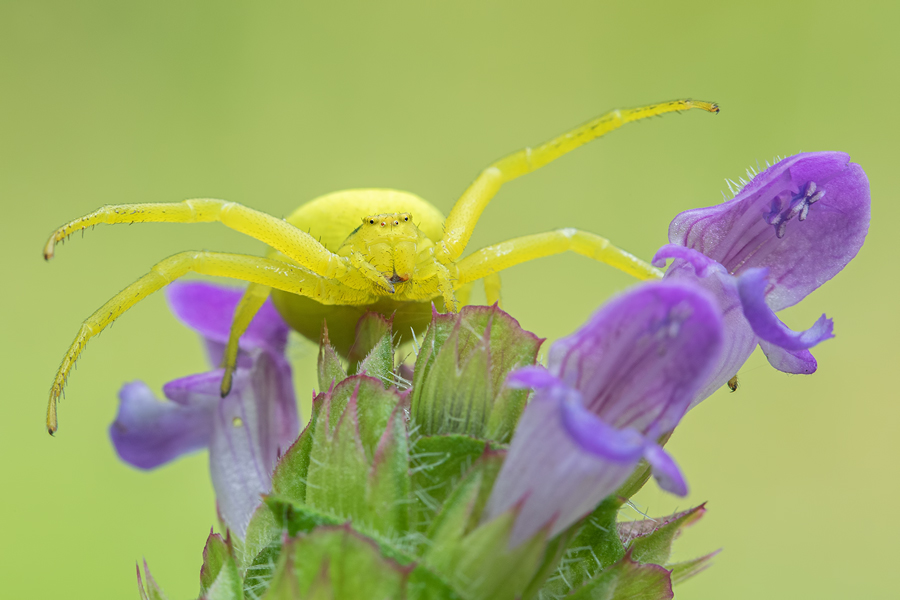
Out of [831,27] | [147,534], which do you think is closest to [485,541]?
[147,534]

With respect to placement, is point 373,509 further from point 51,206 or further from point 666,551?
point 51,206

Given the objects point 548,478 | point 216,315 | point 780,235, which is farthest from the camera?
point 216,315

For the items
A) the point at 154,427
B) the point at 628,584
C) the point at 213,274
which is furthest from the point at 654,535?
the point at 154,427

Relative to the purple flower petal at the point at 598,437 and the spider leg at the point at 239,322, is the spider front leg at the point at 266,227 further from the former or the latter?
the purple flower petal at the point at 598,437

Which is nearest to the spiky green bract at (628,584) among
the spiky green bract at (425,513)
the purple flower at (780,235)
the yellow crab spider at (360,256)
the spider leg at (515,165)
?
the spiky green bract at (425,513)

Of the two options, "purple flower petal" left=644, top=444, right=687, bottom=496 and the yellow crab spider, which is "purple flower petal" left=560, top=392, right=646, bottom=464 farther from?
the yellow crab spider

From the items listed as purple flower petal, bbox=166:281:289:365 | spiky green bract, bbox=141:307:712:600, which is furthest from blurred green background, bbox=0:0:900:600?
spiky green bract, bbox=141:307:712:600

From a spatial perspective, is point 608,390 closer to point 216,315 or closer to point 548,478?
point 548,478
